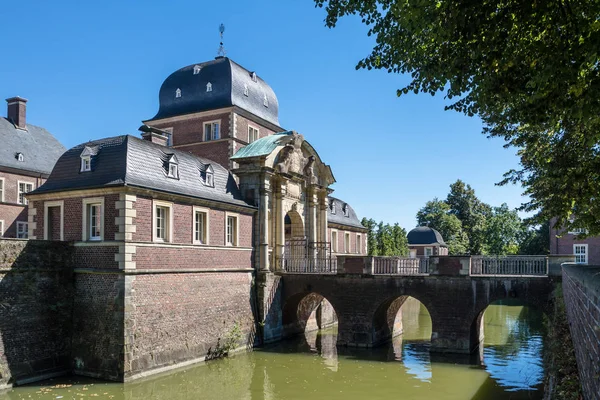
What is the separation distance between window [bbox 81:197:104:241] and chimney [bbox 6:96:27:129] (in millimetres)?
17404

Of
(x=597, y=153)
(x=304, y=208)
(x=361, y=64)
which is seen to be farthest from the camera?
(x=304, y=208)

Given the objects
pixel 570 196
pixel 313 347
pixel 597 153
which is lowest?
pixel 313 347

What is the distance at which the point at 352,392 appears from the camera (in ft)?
53.2

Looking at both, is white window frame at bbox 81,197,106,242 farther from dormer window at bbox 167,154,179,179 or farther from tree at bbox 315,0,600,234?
tree at bbox 315,0,600,234

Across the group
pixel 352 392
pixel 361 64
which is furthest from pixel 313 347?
pixel 361 64

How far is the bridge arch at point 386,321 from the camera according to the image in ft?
76.8

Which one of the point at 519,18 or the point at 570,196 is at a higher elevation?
the point at 519,18

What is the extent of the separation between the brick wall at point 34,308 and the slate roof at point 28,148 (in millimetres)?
14088

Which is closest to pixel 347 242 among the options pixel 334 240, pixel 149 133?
pixel 334 240

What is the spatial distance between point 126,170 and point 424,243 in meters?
42.7

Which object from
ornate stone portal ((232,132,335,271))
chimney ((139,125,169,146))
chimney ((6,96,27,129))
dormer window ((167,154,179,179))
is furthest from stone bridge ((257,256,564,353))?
chimney ((6,96,27,129))

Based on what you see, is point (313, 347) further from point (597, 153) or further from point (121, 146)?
point (597, 153)

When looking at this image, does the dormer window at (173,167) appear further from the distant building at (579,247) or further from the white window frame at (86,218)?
the distant building at (579,247)

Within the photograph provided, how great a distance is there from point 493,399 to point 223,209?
12.3m
